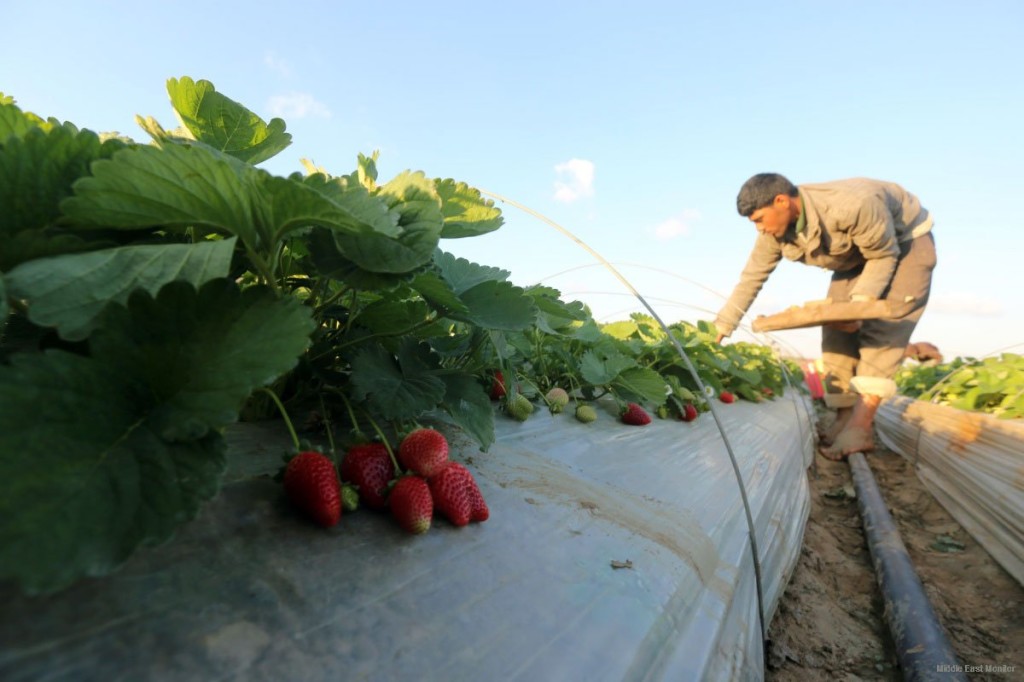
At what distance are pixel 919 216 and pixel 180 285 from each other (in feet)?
17.1

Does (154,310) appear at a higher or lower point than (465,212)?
lower

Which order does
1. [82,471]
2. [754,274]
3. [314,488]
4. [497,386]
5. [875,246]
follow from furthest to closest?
1. [754,274]
2. [875,246]
3. [497,386]
4. [314,488]
5. [82,471]

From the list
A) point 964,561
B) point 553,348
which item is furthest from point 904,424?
point 553,348

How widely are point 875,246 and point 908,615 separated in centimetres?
303

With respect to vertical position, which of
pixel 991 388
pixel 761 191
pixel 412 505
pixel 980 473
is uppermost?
pixel 761 191

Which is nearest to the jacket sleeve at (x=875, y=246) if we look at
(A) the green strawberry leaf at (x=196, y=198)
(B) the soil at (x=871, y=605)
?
(B) the soil at (x=871, y=605)

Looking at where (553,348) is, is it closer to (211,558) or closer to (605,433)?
(605,433)

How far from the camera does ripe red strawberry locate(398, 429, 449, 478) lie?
70cm

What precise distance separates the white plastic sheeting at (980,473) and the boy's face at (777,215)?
161cm

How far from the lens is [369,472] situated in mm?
686

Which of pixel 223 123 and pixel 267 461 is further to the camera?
pixel 223 123

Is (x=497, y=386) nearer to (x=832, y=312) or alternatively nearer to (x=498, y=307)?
(x=498, y=307)

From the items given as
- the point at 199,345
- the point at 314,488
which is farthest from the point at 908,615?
the point at 199,345

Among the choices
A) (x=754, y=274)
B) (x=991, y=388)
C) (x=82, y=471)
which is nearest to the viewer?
(x=82, y=471)
